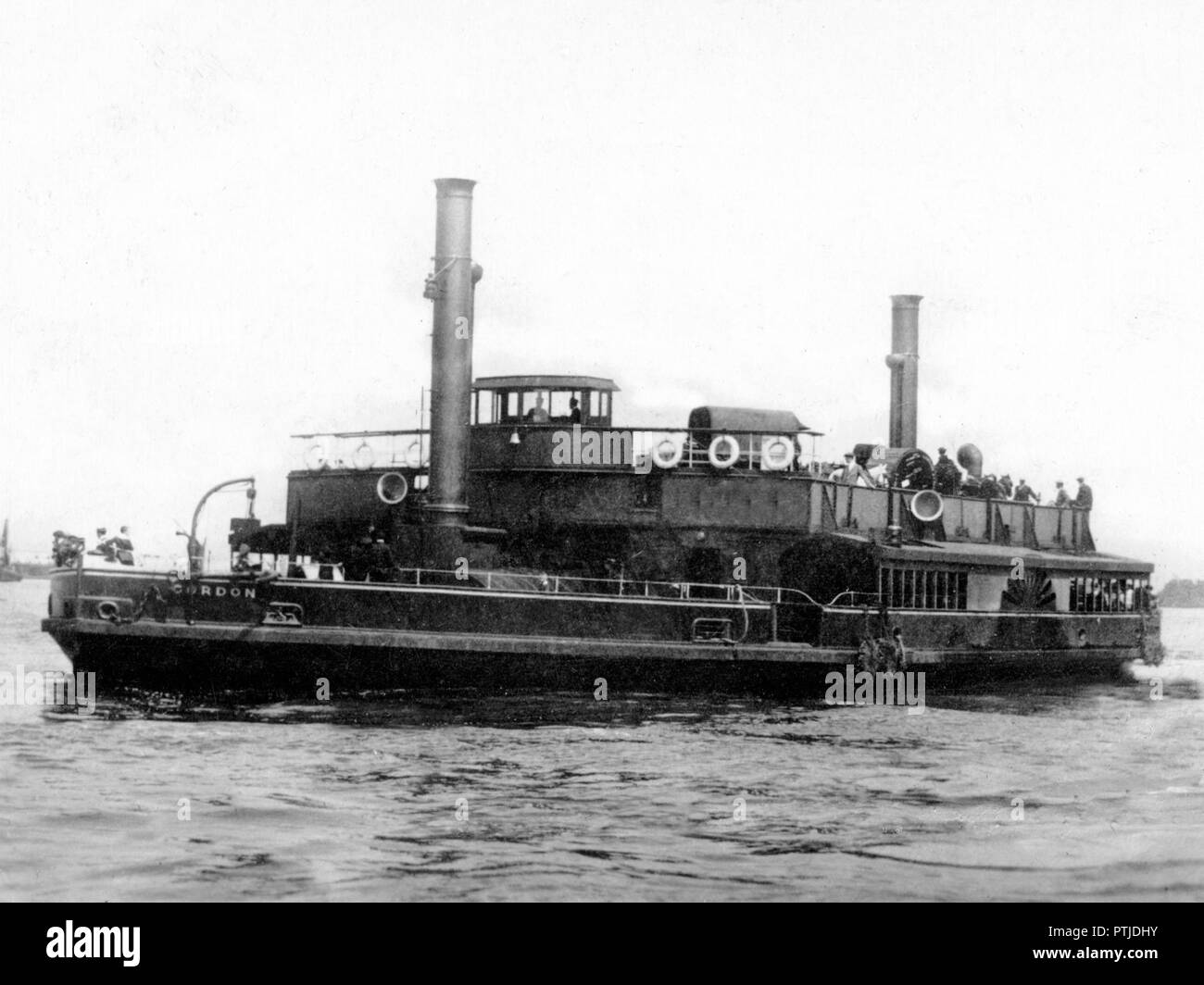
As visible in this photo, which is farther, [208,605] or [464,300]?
[464,300]

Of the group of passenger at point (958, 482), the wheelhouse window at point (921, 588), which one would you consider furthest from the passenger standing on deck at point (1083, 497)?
the wheelhouse window at point (921, 588)

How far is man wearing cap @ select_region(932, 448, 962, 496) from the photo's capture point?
102 ft

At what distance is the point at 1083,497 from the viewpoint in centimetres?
3525

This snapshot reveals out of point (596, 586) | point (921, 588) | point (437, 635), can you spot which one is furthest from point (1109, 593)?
point (437, 635)

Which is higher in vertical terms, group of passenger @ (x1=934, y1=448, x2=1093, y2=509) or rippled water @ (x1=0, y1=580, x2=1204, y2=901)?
group of passenger @ (x1=934, y1=448, x2=1093, y2=509)

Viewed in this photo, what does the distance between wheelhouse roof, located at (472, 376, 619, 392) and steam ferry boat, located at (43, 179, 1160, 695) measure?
0.04 meters

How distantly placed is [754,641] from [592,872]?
13.8 m

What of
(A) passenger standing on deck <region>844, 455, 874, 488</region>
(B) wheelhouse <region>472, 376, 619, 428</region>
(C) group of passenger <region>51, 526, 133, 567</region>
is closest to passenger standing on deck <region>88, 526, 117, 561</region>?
(C) group of passenger <region>51, 526, 133, 567</region>

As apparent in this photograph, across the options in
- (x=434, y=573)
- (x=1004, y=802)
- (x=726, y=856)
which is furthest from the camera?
(x=434, y=573)

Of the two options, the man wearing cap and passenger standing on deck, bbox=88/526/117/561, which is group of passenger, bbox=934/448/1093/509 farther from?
passenger standing on deck, bbox=88/526/117/561

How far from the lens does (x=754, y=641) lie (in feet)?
80.3
